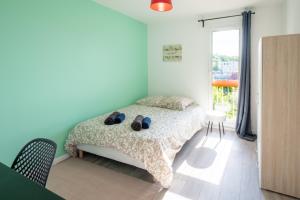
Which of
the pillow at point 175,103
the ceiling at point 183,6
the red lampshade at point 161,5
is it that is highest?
the ceiling at point 183,6

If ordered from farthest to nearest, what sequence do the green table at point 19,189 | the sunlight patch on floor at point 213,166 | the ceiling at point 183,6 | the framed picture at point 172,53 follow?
1. the framed picture at point 172,53
2. the ceiling at point 183,6
3. the sunlight patch on floor at point 213,166
4. the green table at point 19,189

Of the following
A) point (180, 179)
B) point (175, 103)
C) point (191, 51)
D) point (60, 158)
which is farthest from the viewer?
point (191, 51)

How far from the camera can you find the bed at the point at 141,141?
2.12m

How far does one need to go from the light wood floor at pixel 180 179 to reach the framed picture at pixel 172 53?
219 centimetres

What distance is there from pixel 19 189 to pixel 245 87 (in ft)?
12.1

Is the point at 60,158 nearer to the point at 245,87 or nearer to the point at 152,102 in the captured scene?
the point at 152,102

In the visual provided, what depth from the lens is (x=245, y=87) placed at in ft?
11.7

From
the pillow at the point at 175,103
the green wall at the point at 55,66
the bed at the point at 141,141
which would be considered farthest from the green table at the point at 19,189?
the pillow at the point at 175,103

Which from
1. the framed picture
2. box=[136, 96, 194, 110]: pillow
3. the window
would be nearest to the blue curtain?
the window

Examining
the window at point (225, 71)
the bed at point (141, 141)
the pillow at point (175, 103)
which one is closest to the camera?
the bed at point (141, 141)

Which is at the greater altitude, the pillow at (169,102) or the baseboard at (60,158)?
the pillow at (169,102)

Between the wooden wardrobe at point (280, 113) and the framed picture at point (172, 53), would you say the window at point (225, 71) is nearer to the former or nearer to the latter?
the framed picture at point (172, 53)

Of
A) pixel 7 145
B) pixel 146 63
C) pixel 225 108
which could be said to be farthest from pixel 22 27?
pixel 225 108

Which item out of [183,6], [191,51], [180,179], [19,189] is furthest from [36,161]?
[191,51]
